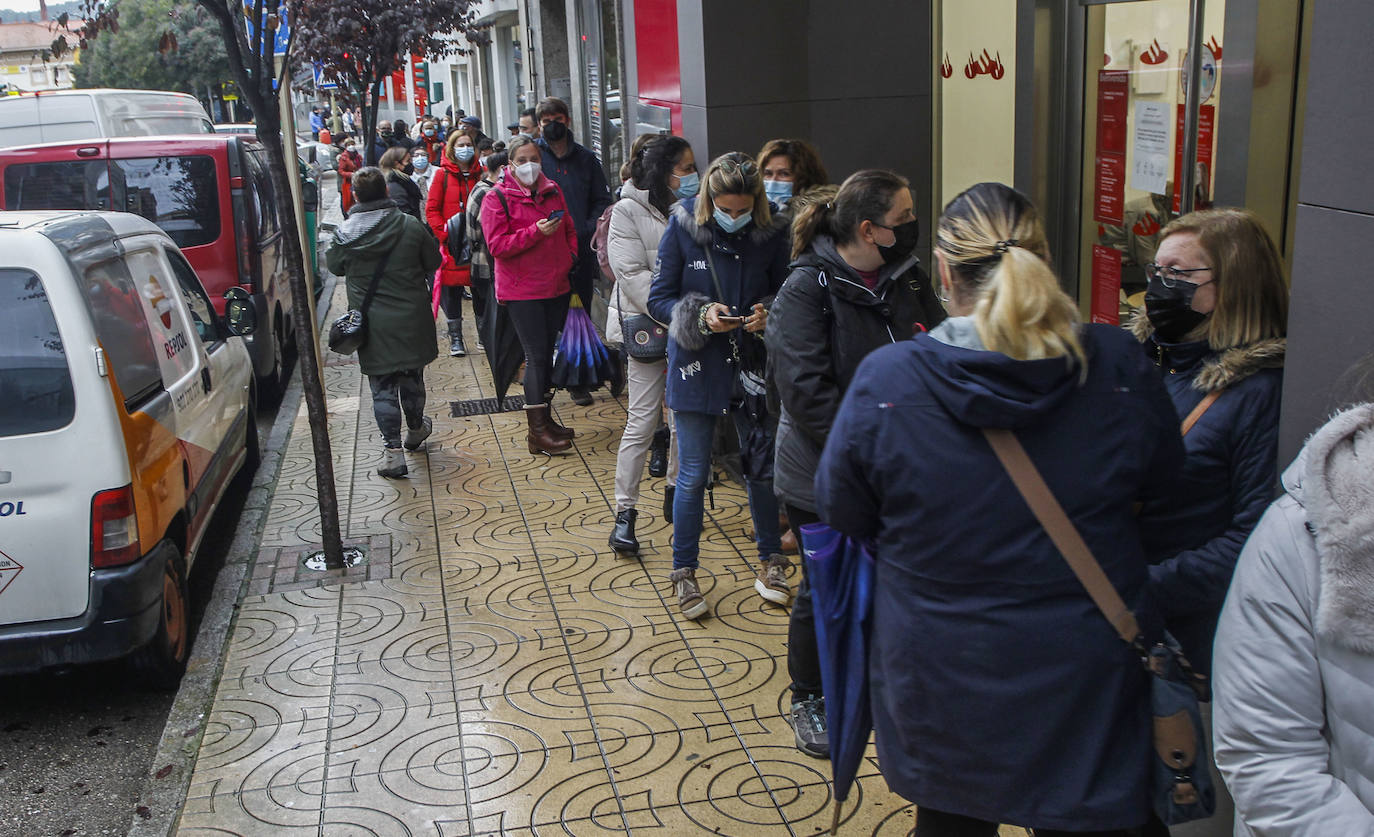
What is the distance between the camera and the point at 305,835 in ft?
12.9

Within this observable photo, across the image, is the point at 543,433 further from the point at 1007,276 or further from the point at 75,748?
the point at 1007,276

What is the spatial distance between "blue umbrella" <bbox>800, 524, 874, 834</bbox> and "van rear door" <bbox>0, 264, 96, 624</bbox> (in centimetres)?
284

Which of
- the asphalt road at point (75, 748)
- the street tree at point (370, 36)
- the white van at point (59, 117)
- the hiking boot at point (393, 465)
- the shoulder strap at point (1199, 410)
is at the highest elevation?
the street tree at point (370, 36)

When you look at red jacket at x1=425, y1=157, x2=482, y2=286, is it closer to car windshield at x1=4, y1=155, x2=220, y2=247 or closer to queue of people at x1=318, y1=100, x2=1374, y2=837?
car windshield at x1=4, y1=155, x2=220, y2=247

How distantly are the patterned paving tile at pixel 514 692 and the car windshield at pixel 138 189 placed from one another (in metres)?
3.40

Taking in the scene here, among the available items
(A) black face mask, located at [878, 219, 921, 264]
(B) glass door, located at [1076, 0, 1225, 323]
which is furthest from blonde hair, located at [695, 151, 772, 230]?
(B) glass door, located at [1076, 0, 1225, 323]

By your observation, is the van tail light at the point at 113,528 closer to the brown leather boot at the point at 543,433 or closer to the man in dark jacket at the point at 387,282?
the man in dark jacket at the point at 387,282

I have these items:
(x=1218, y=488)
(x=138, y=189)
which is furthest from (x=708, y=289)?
(x=138, y=189)

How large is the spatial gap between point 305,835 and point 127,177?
7.05 metres

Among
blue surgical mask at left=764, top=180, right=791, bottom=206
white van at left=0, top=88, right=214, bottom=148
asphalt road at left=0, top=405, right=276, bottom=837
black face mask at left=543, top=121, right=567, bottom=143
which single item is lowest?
asphalt road at left=0, top=405, right=276, bottom=837

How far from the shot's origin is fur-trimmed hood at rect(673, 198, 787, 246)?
5148 mm

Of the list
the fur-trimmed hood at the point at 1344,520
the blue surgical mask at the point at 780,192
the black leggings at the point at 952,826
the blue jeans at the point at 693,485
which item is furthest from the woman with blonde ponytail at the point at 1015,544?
the blue surgical mask at the point at 780,192

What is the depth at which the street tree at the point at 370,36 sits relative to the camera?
16.1 meters

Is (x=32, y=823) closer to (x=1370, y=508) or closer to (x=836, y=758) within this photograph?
(x=836, y=758)
